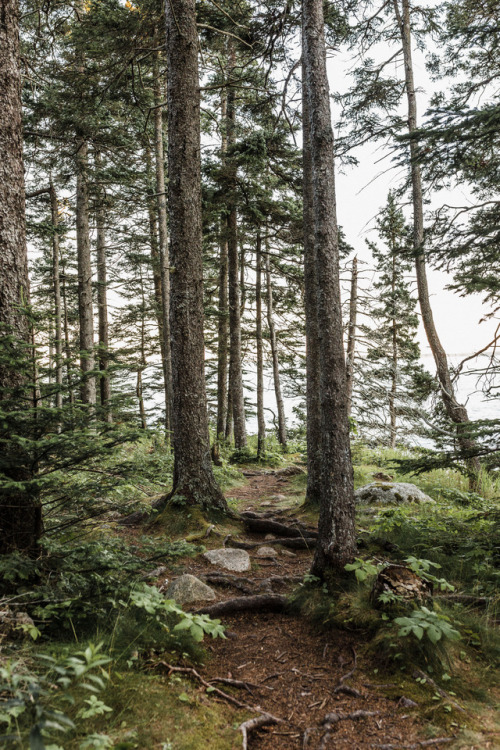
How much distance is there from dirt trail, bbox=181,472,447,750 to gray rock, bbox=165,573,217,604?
40cm

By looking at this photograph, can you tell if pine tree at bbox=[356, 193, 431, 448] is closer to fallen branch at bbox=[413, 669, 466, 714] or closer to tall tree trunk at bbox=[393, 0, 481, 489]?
tall tree trunk at bbox=[393, 0, 481, 489]

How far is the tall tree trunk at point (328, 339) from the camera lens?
4.09 metres

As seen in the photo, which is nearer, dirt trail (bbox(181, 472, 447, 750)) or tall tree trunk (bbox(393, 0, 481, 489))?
dirt trail (bbox(181, 472, 447, 750))

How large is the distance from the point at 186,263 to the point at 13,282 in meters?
3.20

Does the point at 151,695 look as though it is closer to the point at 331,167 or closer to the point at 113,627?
the point at 113,627

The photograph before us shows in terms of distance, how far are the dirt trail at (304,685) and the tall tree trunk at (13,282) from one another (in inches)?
71.5

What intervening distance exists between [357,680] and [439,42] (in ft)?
44.7

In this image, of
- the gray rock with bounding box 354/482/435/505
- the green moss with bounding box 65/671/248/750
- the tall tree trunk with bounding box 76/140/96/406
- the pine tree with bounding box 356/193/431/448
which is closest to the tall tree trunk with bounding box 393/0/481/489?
the pine tree with bounding box 356/193/431/448

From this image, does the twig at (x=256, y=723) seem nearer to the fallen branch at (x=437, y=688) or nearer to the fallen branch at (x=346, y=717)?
the fallen branch at (x=346, y=717)

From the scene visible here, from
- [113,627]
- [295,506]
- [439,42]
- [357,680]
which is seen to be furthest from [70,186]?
[357,680]

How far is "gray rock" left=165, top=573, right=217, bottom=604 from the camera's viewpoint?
4066 mm

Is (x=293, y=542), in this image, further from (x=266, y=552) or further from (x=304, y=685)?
(x=304, y=685)

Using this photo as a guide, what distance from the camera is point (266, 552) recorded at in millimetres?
5691

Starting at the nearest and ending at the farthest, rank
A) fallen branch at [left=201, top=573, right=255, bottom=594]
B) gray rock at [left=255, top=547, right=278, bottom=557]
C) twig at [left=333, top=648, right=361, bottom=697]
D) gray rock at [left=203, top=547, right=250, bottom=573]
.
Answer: twig at [left=333, top=648, right=361, bottom=697] → fallen branch at [left=201, top=573, right=255, bottom=594] → gray rock at [left=203, top=547, right=250, bottom=573] → gray rock at [left=255, top=547, right=278, bottom=557]
